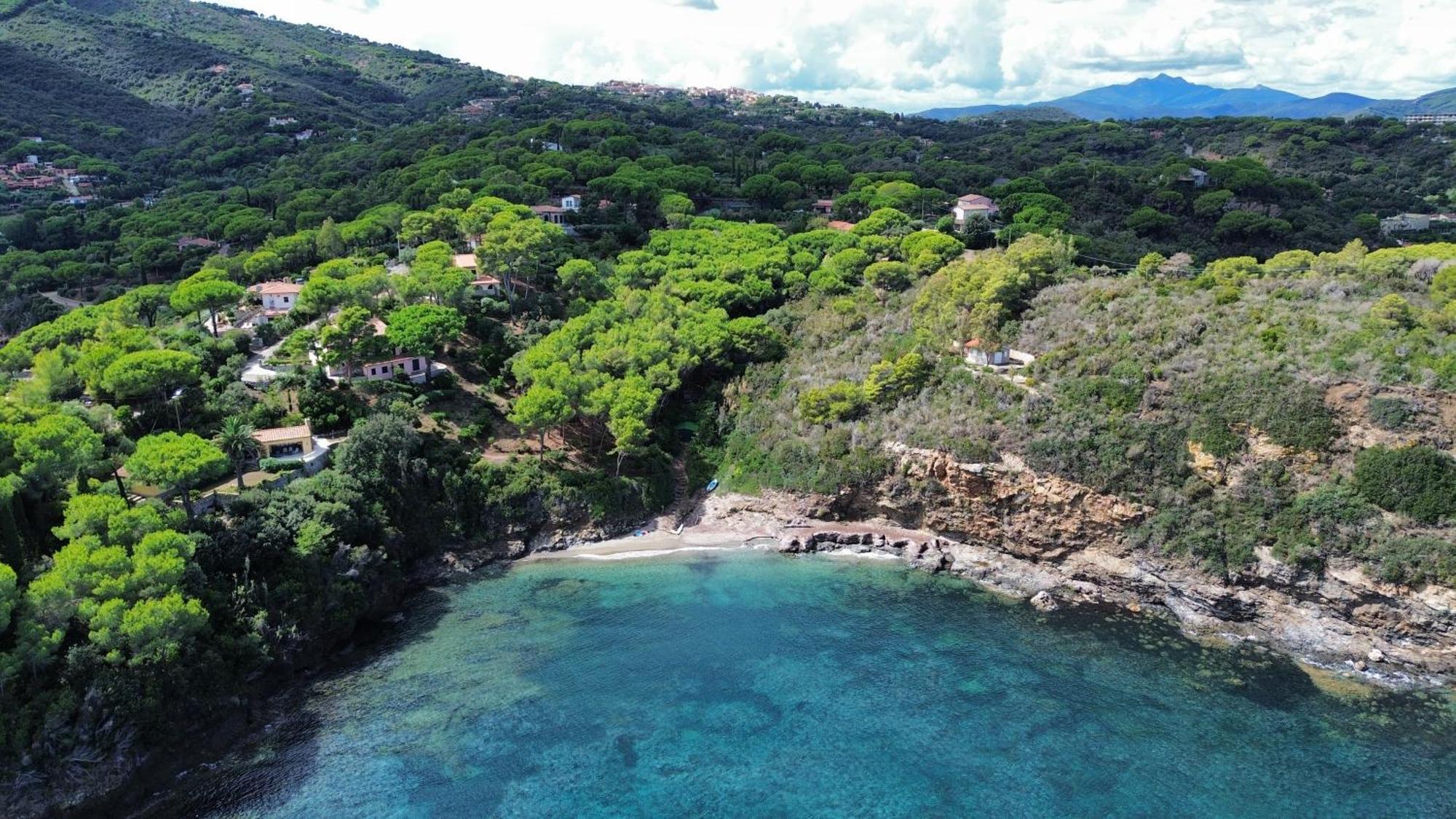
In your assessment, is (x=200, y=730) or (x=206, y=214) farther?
(x=206, y=214)

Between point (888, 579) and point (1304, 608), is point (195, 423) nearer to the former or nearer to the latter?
point (888, 579)

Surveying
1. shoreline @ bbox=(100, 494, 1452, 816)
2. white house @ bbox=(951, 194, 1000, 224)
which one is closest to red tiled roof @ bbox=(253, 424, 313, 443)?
shoreline @ bbox=(100, 494, 1452, 816)

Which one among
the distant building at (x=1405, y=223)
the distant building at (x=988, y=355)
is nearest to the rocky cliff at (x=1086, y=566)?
the distant building at (x=988, y=355)

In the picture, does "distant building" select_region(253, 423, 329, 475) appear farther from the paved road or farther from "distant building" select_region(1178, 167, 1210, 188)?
"distant building" select_region(1178, 167, 1210, 188)

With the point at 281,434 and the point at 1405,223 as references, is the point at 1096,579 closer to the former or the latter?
the point at 281,434

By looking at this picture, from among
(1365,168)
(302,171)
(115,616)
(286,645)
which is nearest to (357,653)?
(286,645)

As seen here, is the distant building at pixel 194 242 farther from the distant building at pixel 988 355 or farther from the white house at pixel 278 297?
the distant building at pixel 988 355

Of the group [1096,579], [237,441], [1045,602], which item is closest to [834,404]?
[1045,602]
